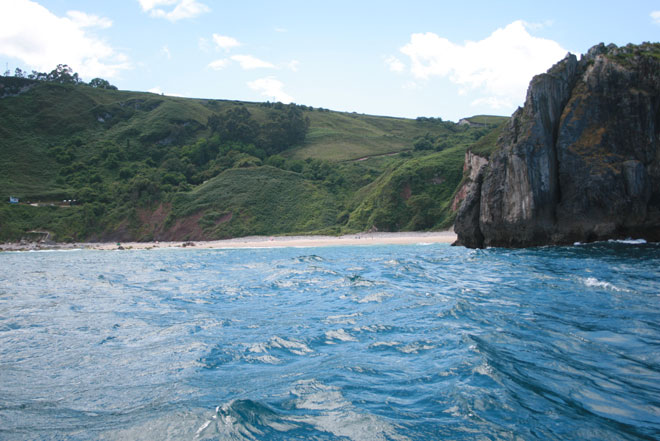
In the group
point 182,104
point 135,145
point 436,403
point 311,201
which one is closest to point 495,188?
point 436,403

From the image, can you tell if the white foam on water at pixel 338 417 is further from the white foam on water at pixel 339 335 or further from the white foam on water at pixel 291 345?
the white foam on water at pixel 339 335

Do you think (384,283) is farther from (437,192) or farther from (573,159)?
(437,192)

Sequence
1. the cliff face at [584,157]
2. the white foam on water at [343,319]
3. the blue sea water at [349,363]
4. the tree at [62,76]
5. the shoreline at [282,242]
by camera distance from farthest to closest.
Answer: the tree at [62,76], the shoreline at [282,242], the cliff face at [584,157], the white foam on water at [343,319], the blue sea water at [349,363]

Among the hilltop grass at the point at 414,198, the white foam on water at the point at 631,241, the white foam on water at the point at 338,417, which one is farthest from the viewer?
the hilltop grass at the point at 414,198

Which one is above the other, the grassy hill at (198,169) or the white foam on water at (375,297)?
the grassy hill at (198,169)

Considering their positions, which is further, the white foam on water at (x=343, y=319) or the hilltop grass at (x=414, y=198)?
the hilltop grass at (x=414, y=198)

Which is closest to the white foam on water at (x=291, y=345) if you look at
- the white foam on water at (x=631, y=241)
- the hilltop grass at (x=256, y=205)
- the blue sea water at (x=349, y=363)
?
the blue sea water at (x=349, y=363)

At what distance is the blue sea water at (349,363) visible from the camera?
20.5 ft

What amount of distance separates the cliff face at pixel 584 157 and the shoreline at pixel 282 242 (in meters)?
18.2

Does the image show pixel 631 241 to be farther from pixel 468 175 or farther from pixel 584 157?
pixel 468 175

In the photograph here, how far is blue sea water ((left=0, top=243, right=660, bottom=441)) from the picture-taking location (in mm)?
6254

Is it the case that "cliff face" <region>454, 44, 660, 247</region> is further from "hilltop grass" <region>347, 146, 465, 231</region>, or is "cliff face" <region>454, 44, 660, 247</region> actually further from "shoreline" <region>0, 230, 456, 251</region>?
"hilltop grass" <region>347, 146, 465, 231</region>

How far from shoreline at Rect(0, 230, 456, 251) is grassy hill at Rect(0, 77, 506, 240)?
143 inches

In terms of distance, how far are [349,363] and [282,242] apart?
5602 centimetres
